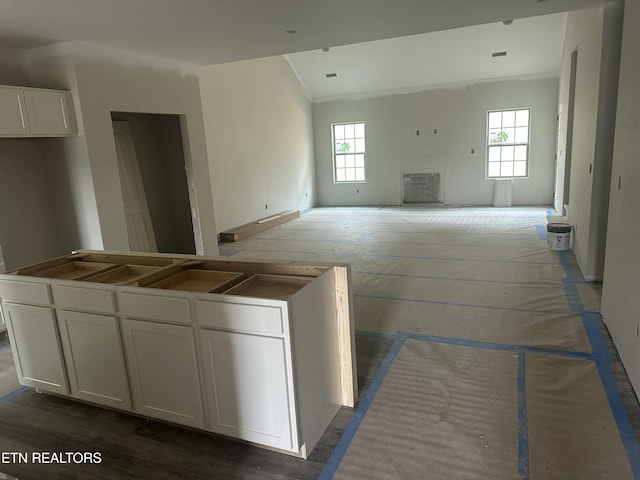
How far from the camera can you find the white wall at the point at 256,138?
7.63 m

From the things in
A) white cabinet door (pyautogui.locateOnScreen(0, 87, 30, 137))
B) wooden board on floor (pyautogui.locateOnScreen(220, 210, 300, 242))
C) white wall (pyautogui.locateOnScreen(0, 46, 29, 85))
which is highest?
Result: white wall (pyautogui.locateOnScreen(0, 46, 29, 85))

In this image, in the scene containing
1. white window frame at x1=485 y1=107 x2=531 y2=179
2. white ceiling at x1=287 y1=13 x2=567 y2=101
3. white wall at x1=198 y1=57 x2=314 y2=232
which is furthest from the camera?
white window frame at x1=485 y1=107 x2=531 y2=179

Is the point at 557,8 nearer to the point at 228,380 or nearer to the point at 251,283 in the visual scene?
the point at 251,283

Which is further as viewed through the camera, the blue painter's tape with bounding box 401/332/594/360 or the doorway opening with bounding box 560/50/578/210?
the doorway opening with bounding box 560/50/578/210

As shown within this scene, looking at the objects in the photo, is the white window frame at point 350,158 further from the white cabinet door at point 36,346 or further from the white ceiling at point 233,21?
the white cabinet door at point 36,346

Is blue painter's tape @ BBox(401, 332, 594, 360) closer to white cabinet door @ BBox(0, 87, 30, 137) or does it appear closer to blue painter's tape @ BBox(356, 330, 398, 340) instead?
blue painter's tape @ BBox(356, 330, 398, 340)

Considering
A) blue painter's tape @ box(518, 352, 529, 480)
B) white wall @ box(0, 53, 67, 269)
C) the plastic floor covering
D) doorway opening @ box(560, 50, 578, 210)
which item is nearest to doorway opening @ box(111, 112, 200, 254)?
white wall @ box(0, 53, 67, 269)

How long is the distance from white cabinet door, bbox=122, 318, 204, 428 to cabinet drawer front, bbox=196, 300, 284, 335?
0.15m

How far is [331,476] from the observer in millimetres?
2053

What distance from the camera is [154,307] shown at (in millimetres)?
2264

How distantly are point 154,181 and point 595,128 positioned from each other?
18.6 feet

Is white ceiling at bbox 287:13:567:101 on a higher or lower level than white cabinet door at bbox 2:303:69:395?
higher

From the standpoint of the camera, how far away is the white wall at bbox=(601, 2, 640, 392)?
8.79ft

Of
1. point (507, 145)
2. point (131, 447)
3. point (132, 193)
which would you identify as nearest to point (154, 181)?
point (132, 193)
